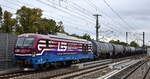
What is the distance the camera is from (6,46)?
837 inches

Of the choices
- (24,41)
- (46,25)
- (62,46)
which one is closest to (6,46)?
(24,41)

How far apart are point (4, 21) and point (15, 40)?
3517 cm

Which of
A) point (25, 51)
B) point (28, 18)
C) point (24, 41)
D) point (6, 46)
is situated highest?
point (28, 18)

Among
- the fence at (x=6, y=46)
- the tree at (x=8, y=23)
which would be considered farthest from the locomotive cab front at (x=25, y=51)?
the tree at (x=8, y=23)

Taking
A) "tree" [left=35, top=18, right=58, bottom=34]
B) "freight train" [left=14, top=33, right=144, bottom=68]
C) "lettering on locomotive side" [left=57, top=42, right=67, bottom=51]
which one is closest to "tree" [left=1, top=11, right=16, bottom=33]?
"tree" [left=35, top=18, right=58, bottom=34]

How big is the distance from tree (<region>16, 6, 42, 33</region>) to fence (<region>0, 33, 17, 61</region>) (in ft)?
99.5

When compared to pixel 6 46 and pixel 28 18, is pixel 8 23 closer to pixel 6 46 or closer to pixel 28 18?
pixel 28 18

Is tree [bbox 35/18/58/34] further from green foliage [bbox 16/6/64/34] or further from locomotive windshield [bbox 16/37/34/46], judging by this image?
locomotive windshield [bbox 16/37/34/46]

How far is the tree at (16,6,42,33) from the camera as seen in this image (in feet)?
174

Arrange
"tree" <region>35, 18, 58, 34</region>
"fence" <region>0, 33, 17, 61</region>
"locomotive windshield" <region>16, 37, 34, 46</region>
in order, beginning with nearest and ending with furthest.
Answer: "locomotive windshield" <region>16, 37, 34, 46</region> → "fence" <region>0, 33, 17, 61</region> → "tree" <region>35, 18, 58, 34</region>

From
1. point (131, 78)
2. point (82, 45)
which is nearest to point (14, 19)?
point (82, 45)

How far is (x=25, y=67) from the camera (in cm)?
2044

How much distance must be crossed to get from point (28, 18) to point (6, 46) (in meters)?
35.4

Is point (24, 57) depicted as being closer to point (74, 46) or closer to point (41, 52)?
point (41, 52)
